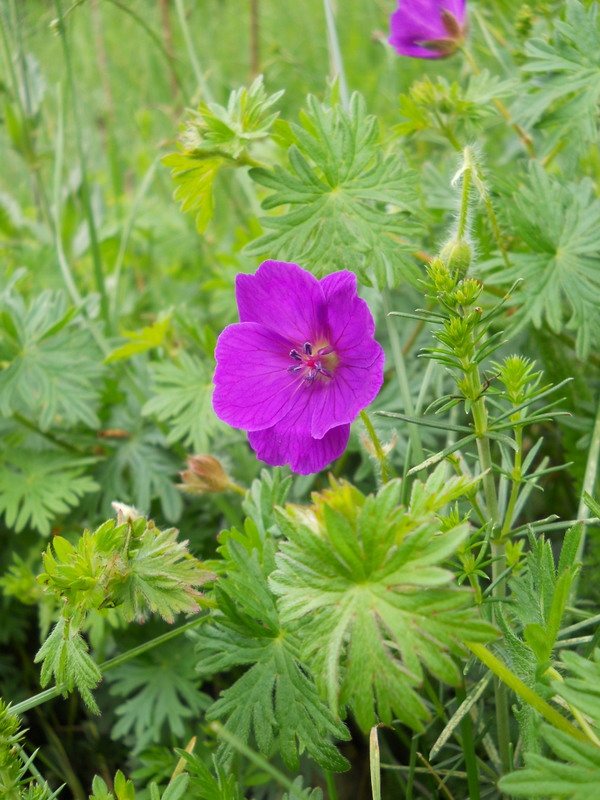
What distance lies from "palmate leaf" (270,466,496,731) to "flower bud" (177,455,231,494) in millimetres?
553

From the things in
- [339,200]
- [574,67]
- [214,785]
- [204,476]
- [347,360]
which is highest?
[574,67]

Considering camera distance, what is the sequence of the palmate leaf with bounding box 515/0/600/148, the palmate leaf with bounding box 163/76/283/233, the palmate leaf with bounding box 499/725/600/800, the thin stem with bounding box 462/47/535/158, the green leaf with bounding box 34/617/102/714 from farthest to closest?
the thin stem with bounding box 462/47/535/158, the palmate leaf with bounding box 515/0/600/148, the palmate leaf with bounding box 163/76/283/233, the green leaf with bounding box 34/617/102/714, the palmate leaf with bounding box 499/725/600/800

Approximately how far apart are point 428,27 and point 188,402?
35.0 inches

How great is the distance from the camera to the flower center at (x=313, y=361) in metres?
1.05

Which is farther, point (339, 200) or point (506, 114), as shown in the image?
point (506, 114)

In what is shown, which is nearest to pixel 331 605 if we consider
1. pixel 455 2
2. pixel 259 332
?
pixel 259 332

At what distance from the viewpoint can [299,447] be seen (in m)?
1.01

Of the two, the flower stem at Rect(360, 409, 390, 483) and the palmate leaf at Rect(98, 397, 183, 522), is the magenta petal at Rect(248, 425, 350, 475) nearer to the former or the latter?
the flower stem at Rect(360, 409, 390, 483)

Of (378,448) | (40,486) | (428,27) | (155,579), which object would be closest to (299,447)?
(378,448)

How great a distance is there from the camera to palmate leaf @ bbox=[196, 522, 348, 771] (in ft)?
2.94

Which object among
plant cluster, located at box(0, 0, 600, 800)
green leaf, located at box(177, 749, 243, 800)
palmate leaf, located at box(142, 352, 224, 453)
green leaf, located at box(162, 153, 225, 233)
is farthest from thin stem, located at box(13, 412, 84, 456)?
green leaf, located at box(177, 749, 243, 800)

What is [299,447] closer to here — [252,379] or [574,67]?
[252,379]

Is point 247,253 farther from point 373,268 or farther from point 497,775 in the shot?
point 497,775

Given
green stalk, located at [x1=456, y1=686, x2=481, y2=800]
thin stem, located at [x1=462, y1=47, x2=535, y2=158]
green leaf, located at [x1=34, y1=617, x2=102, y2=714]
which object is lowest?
green stalk, located at [x1=456, y1=686, x2=481, y2=800]
